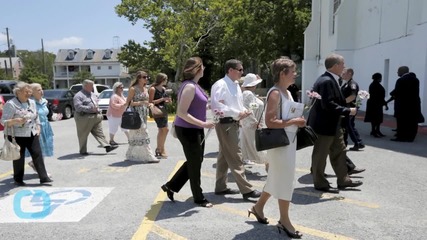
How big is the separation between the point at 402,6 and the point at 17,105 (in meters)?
14.5

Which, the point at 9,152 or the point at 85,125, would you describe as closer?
the point at 9,152

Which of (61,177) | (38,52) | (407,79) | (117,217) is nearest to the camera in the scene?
(117,217)

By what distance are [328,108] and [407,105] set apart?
19.2 feet

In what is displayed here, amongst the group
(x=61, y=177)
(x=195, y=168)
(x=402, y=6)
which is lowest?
(x=61, y=177)

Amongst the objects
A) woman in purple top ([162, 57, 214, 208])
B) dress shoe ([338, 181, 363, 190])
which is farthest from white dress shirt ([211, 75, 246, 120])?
dress shoe ([338, 181, 363, 190])

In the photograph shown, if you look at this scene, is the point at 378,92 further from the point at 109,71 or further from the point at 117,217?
the point at 109,71

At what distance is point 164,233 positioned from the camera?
4.12m

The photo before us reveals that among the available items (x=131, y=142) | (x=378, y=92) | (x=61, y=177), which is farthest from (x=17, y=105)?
(x=378, y=92)

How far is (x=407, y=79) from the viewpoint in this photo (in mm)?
9758

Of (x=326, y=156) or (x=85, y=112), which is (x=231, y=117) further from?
(x=85, y=112)

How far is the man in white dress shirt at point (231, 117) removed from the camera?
5004 millimetres

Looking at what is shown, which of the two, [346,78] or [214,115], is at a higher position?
[346,78]

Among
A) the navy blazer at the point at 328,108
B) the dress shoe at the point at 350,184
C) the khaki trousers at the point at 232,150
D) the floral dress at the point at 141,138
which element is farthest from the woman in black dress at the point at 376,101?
the khaki trousers at the point at 232,150

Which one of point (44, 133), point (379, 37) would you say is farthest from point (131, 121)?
point (379, 37)
